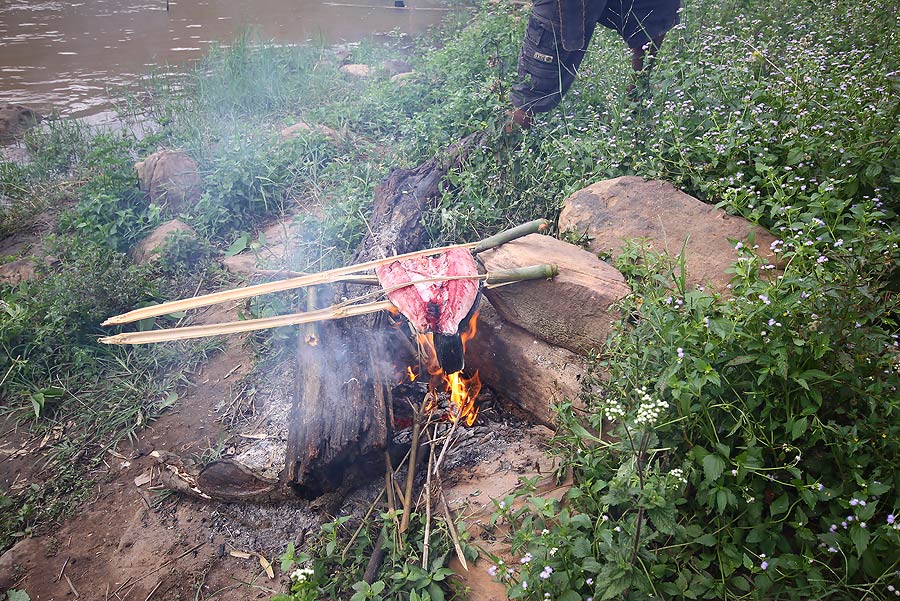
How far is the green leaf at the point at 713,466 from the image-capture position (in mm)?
1924

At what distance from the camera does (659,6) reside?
14.2 ft

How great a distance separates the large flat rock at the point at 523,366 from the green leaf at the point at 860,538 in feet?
3.79

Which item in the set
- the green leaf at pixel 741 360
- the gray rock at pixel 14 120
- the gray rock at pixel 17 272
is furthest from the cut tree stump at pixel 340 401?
the gray rock at pixel 14 120

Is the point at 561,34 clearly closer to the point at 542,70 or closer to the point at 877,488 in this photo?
the point at 542,70

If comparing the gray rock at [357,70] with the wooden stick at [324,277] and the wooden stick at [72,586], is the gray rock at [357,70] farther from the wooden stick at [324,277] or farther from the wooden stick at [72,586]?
the wooden stick at [72,586]

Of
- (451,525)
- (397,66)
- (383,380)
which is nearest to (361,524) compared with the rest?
(451,525)

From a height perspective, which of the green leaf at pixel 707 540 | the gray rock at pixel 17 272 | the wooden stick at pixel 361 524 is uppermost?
the green leaf at pixel 707 540

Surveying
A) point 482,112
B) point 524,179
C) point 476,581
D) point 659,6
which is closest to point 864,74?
point 659,6

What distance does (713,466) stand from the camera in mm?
1939

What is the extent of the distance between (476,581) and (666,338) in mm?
1197

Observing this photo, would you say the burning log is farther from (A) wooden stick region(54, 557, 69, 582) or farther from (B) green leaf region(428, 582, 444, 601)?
(A) wooden stick region(54, 557, 69, 582)

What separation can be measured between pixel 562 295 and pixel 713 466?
3.48 feet

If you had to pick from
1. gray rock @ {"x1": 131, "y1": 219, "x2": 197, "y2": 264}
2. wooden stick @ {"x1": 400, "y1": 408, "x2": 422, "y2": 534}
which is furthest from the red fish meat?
gray rock @ {"x1": 131, "y1": 219, "x2": 197, "y2": 264}

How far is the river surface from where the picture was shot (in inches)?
298
